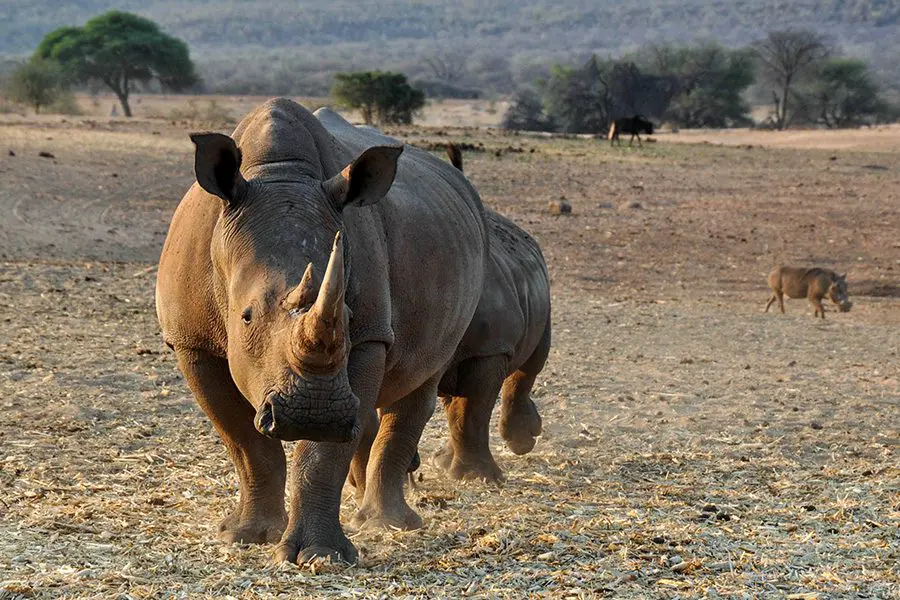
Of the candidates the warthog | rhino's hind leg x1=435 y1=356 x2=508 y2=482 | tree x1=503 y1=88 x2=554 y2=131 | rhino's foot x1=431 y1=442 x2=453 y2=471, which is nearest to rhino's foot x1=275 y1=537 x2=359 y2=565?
rhino's hind leg x1=435 y1=356 x2=508 y2=482

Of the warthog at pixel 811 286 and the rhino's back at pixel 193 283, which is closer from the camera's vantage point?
the rhino's back at pixel 193 283

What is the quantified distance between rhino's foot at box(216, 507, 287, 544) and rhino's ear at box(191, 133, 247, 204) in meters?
1.34

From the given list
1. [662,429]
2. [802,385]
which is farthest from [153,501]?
[802,385]

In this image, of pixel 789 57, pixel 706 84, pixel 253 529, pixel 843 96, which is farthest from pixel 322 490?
pixel 789 57

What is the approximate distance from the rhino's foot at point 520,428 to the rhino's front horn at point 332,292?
11.3 feet

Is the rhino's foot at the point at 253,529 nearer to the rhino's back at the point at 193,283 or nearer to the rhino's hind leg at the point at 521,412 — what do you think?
the rhino's back at the point at 193,283

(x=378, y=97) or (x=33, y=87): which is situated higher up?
(x=378, y=97)

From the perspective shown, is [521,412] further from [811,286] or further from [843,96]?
[843,96]

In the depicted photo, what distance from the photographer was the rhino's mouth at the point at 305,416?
14.7 ft

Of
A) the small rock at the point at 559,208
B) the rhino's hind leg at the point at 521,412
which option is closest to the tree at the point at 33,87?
the small rock at the point at 559,208

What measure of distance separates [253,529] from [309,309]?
1.44 meters

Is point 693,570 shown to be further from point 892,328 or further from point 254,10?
point 254,10

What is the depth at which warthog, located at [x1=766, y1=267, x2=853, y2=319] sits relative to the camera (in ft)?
48.9

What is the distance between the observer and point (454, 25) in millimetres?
162750
